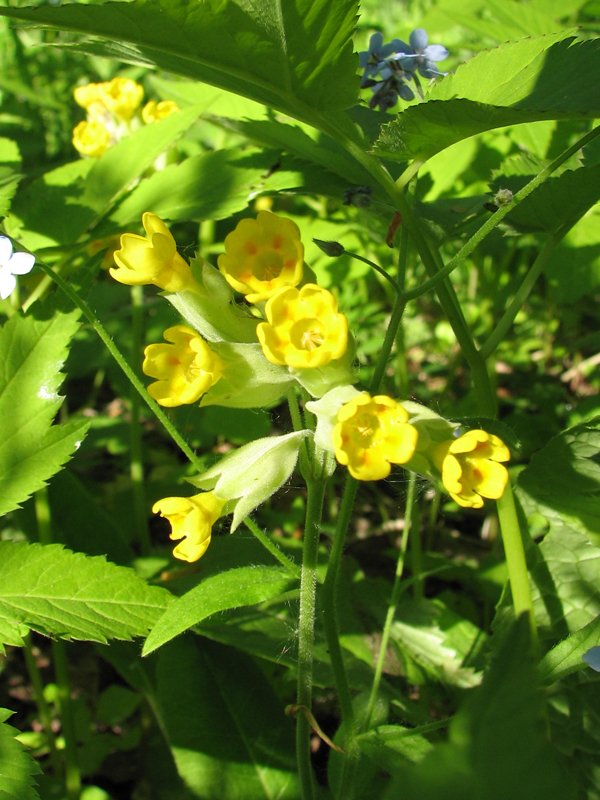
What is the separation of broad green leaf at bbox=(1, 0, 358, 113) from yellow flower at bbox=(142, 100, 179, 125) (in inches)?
51.8

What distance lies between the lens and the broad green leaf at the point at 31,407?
1395mm

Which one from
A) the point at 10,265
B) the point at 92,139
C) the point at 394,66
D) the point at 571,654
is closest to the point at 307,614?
the point at 571,654

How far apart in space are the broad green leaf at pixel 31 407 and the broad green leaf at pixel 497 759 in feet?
3.24

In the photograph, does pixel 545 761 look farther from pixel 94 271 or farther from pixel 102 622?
pixel 94 271

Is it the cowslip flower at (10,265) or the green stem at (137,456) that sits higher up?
the cowslip flower at (10,265)

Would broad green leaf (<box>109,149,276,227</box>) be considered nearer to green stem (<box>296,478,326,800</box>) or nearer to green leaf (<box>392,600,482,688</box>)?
green stem (<box>296,478,326,800</box>)

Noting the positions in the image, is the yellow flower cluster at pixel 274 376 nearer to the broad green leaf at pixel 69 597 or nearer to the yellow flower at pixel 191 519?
the yellow flower at pixel 191 519

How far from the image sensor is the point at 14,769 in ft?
3.76

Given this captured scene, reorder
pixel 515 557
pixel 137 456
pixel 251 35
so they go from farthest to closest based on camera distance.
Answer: pixel 137 456, pixel 515 557, pixel 251 35

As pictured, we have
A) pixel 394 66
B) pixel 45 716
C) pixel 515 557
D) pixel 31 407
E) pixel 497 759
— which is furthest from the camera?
pixel 45 716

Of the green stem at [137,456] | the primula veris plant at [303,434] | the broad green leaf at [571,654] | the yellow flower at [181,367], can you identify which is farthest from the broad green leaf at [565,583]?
the green stem at [137,456]

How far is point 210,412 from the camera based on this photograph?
2.30m

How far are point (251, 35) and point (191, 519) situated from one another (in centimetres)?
69

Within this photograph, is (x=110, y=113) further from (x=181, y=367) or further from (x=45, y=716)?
(x=45, y=716)
